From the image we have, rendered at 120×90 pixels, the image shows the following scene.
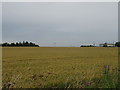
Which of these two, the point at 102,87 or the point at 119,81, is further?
the point at 119,81

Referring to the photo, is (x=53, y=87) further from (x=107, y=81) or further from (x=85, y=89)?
(x=107, y=81)

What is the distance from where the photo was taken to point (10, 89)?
3.84 meters

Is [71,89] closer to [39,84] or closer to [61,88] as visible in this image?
[61,88]

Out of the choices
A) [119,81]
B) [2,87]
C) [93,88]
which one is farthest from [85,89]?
[2,87]

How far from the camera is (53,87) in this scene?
4.05 metres

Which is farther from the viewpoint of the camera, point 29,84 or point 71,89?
point 29,84

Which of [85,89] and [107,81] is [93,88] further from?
[107,81]

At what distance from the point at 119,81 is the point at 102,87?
2.33 feet

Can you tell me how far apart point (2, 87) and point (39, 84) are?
898 mm

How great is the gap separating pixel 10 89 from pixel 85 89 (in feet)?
5.41

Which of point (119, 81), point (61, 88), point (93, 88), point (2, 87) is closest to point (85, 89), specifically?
point (93, 88)

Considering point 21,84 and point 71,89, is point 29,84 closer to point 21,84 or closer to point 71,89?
point 21,84

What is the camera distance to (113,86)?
3965mm

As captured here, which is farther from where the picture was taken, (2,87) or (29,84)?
(29,84)
